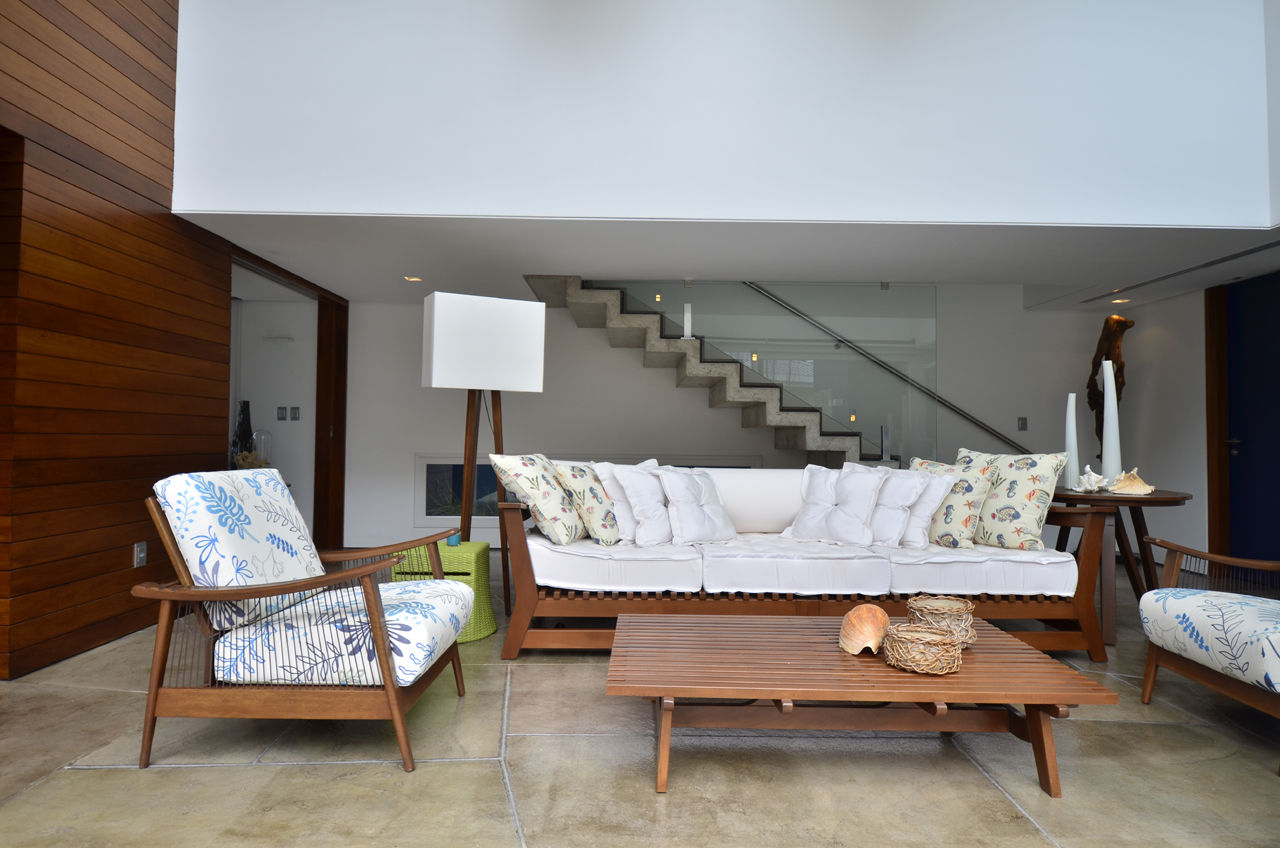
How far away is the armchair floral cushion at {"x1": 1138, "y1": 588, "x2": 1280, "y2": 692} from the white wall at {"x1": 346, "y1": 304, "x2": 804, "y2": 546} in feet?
12.8

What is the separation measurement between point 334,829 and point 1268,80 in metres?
5.46

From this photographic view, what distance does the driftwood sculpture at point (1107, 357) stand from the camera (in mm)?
4992

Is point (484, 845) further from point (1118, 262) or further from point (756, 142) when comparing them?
point (1118, 262)

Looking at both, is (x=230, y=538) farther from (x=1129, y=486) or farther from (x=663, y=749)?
(x=1129, y=486)

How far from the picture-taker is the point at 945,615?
201cm

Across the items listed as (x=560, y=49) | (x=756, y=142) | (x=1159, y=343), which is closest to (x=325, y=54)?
(x=560, y=49)

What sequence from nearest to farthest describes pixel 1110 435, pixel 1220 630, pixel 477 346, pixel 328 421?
pixel 1220 630
pixel 477 346
pixel 1110 435
pixel 328 421

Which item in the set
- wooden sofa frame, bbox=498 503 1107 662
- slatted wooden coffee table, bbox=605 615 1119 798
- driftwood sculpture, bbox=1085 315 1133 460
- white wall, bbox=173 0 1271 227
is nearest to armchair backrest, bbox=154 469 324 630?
wooden sofa frame, bbox=498 503 1107 662

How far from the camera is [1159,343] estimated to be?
5957 mm

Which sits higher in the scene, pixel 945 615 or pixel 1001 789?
pixel 945 615

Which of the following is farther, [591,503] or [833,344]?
[833,344]

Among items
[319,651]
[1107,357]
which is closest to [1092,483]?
[1107,357]

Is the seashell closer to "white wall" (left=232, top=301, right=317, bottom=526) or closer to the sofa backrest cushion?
the sofa backrest cushion

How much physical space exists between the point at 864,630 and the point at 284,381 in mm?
5748
